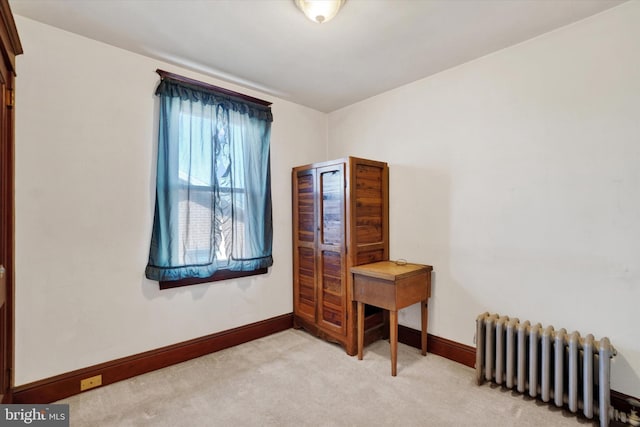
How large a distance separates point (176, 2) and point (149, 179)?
131 centimetres

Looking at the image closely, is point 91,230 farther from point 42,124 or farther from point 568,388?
point 568,388

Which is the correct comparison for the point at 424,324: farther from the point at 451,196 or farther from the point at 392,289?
the point at 451,196

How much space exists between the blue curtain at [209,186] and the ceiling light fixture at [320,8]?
133cm

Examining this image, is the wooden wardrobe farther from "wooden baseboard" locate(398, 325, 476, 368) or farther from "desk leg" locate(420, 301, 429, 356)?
"desk leg" locate(420, 301, 429, 356)

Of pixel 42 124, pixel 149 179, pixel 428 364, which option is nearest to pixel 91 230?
pixel 149 179

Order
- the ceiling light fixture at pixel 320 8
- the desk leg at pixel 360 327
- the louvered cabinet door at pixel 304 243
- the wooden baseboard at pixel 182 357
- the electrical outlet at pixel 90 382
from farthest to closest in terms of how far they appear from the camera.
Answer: the louvered cabinet door at pixel 304 243 → the desk leg at pixel 360 327 → the electrical outlet at pixel 90 382 → the wooden baseboard at pixel 182 357 → the ceiling light fixture at pixel 320 8

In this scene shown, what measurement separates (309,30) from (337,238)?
171cm

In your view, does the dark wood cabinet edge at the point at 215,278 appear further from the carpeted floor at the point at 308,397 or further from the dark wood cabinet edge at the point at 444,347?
the dark wood cabinet edge at the point at 444,347

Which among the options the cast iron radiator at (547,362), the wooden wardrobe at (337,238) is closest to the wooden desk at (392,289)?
the wooden wardrobe at (337,238)

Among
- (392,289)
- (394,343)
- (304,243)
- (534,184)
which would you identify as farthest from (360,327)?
(534,184)

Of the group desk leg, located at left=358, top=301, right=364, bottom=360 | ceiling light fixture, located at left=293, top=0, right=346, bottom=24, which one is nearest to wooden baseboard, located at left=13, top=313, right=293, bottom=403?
desk leg, located at left=358, top=301, right=364, bottom=360

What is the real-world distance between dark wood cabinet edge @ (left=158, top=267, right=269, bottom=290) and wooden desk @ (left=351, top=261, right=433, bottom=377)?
1.05 m

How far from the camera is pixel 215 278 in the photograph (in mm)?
2795

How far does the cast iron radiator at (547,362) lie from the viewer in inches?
69.0
